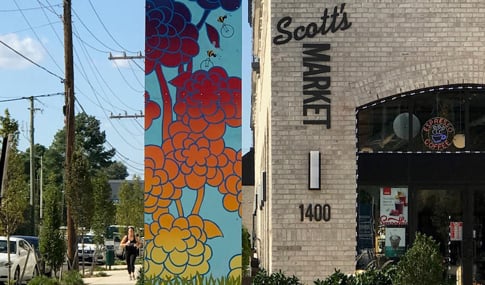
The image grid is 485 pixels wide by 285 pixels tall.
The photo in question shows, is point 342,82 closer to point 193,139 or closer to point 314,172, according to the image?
point 314,172

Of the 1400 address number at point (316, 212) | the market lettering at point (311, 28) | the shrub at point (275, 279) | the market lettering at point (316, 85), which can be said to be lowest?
the shrub at point (275, 279)

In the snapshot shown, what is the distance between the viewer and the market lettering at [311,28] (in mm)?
13352

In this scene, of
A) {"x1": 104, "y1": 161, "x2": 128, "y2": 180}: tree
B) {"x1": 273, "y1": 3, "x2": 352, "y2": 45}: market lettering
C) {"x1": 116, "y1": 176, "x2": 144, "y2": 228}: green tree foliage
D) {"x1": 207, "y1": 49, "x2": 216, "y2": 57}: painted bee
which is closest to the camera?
{"x1": 207, "y1": 49, "x2": 216, "y2": 57}: painted bee

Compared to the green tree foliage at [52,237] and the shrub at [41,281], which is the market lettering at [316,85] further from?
the green tree foliage at [52,237]

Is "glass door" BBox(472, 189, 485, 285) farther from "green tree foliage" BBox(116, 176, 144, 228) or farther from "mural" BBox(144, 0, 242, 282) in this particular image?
"green tree foliage" BBox(116, 176, 144, 228)

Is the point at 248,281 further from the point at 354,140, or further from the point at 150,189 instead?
the point at 150,189

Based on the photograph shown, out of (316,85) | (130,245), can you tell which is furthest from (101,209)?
(316,85)

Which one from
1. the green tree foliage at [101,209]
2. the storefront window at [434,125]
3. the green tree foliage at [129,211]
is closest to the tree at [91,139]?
the green tree foliage at [129,211]

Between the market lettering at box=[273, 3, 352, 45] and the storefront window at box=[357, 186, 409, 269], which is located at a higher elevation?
the market lettering at box=[273, 3, 352, 45]

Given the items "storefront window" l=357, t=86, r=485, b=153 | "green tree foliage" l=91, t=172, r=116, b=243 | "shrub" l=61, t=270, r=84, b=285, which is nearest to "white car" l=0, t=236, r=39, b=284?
"shrub" l=61, t=270, r=84, b=285

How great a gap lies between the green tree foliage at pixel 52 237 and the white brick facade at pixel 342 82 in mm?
9648

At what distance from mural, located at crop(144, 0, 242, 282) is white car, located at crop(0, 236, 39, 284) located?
12869 millimetres

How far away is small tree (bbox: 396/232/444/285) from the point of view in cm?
1177

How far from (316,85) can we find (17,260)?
1409 centimetres
